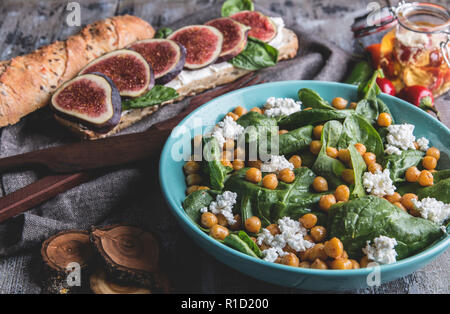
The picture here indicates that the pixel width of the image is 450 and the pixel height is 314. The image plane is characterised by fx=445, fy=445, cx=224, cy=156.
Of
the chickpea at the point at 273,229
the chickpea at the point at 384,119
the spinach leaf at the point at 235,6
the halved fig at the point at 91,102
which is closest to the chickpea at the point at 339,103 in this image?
the chickpea at the point at 384,119

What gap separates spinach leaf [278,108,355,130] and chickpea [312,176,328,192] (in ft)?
1.39

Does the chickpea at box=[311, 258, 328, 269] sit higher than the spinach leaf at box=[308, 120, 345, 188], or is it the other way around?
the spinach leaf at box=[308, 120, 345, 188]

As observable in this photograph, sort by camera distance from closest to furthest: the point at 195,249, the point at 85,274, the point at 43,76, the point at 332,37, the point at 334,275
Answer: the point at 334,275 < the point at 85,274 < the point at 195,249 < the point at 43,76 < the point at 332,37

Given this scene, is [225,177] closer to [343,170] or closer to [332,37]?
[343,170]

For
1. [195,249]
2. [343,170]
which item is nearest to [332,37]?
[343,170]

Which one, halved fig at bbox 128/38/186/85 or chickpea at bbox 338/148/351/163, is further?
halved fig at bbox 128/38/186/85

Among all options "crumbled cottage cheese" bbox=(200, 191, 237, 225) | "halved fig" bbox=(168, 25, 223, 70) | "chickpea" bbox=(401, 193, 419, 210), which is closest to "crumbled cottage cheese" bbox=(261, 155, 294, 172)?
"crumbled cottage cheese" bbox=(200, 191, 237, 225)

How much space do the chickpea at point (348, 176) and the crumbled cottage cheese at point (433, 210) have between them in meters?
0.30

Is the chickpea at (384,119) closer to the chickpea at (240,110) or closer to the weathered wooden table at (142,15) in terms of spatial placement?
the chickpea at (240,110)

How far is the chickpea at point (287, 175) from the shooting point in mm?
2162

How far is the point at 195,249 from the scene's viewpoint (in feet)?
7.62

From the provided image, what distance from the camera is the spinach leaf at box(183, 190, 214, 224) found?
2129 millimetres

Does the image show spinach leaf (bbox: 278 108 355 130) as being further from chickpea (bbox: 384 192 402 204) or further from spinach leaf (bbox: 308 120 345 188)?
chickpea (bbox: 384 192 402 204)
